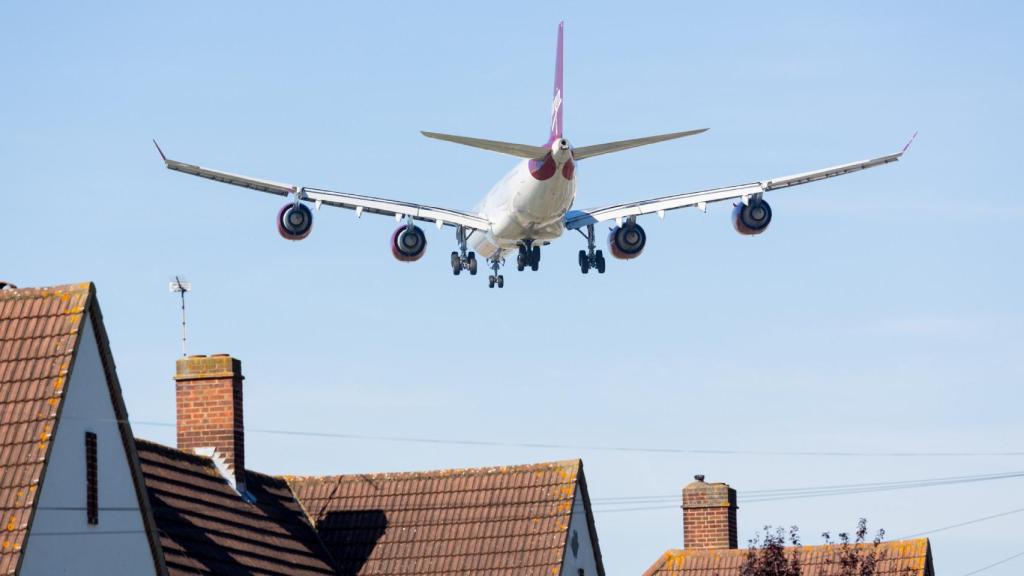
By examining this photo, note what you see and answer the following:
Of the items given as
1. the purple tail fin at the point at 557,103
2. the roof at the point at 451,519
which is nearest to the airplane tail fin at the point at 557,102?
the purple tail fin at the point at 557,103

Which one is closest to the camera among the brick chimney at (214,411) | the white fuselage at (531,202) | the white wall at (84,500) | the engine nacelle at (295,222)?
→ the white wall at (84,500)

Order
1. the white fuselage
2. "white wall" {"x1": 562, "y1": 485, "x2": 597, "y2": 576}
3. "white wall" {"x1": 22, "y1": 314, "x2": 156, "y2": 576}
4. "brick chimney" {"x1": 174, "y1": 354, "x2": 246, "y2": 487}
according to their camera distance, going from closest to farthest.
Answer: "white wall" {"x1": 22, "y1": 314, "x2": 156, "y2": 576}, "brick chimney" {"x1": 174, "y1": 354, "x2": 246, "y2": 487}, "white wall" {"x1": 562, "y1": 485, "x2": 597, "y2": 576}, the white fuselage

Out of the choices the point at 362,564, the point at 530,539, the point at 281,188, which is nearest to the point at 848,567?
the point at 530,539

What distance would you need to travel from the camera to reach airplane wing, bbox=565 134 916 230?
66.1 metres

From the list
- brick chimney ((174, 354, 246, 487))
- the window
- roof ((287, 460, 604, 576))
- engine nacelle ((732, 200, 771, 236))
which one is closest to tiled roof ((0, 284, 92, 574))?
the window

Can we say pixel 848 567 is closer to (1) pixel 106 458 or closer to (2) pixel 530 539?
(2) pixel 530 539

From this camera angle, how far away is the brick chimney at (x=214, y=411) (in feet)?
140

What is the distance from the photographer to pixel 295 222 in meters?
65.1

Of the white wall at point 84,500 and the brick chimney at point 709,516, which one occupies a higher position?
the brick chimney at point 709,516

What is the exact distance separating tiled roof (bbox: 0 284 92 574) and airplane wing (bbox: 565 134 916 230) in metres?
38.0

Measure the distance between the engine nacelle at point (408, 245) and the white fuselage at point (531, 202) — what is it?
2365mm

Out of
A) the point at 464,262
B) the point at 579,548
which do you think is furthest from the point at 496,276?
the point at 579,548

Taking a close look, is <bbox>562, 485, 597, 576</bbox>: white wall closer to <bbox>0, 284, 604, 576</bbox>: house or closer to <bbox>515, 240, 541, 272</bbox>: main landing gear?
<bbox>0, 284, 604, 576</bbox>: house

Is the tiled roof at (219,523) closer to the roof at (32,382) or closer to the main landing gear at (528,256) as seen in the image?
the roof at (32,382)
